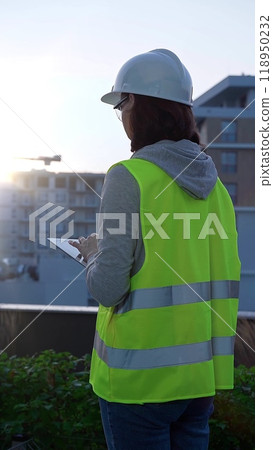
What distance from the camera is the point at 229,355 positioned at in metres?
1.36

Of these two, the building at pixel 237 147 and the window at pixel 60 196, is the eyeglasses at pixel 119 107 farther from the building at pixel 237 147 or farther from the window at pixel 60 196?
the window at pixel 60 196

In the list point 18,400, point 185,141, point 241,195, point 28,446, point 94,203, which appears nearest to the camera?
point 185,141

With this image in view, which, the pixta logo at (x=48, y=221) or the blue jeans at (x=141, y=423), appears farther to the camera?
the pixta logo at (x=48, y=221)

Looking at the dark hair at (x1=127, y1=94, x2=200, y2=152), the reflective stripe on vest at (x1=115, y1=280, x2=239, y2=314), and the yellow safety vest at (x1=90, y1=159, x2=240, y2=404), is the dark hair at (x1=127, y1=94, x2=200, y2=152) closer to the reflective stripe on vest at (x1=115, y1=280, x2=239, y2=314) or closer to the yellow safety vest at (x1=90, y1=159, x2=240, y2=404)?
the yellow safety vest at (x1=90, y1=159, x2=240, y2=404)

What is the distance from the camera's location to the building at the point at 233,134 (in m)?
63.7

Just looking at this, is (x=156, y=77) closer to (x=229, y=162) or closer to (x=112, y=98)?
(x=112, y=98)

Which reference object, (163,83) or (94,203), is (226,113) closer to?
(94,203)

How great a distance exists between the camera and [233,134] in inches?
2584

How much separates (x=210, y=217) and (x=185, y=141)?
0.17 meters

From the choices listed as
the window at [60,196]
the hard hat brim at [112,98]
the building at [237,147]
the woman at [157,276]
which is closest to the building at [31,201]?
the window at [60,196]

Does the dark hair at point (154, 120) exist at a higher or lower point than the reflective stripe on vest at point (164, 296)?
higher

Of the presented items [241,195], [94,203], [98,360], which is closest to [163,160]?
[98,360]

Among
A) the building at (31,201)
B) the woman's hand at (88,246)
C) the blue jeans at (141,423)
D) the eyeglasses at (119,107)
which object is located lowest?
the blue jeans at (141,423)

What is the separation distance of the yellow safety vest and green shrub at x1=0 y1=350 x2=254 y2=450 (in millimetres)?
1058
